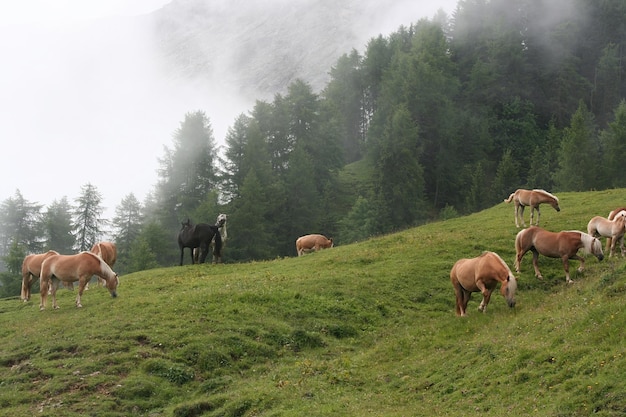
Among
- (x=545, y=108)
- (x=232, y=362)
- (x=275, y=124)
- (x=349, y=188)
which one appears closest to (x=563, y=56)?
(x=545, y=108)

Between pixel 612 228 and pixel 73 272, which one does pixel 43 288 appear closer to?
pixel 73 272

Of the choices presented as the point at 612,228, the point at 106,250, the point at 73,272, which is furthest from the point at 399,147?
the point at 73,272

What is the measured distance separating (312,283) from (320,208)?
174ft

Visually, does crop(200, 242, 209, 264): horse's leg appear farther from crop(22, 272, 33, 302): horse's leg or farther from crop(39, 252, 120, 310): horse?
crop(39, 252, 120, 310): horse

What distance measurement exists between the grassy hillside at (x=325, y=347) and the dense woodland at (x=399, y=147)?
3749 centimetres

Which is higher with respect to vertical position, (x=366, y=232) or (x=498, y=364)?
(x=366, y=232)

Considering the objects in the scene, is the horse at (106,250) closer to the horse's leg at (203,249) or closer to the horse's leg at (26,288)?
the horse's leg at (26,288)

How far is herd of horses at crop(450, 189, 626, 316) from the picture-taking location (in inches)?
713

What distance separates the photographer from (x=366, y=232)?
67.3m

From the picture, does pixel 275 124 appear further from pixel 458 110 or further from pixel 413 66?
pixel 458 110

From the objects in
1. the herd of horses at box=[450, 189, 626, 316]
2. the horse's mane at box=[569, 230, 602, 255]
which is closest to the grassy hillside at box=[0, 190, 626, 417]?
the herd of horses at box=[450, 189, 626, 316]

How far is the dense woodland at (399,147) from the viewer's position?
6919cm

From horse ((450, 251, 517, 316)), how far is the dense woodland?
43214mm

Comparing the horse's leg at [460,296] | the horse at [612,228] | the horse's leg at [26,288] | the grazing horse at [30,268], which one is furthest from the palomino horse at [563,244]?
the horse's leg at [26,288]
